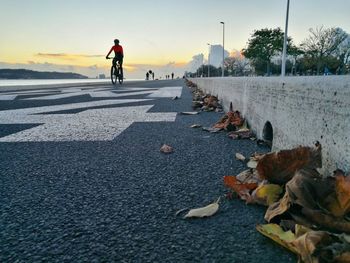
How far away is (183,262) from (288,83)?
1.57 m

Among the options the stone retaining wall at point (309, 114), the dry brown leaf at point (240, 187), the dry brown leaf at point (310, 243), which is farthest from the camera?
the dry brown leaf at point (240, 187)

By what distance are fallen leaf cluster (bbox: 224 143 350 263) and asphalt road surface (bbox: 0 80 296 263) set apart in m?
0.07

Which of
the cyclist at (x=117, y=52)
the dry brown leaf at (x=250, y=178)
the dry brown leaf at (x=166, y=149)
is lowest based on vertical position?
the dry brown leaf at (x=166, y=149)

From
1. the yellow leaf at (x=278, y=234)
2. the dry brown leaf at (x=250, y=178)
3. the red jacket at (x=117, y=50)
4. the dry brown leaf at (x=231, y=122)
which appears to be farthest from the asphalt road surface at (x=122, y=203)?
the red jacket at (x=117, y=50)

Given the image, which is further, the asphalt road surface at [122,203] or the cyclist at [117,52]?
the cyclist at [117,52]

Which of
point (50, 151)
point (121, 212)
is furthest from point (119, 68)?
point (121, 212)

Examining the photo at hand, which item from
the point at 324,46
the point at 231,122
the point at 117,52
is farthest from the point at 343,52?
the point at 231,122

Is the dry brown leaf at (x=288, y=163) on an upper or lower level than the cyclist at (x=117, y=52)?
lower

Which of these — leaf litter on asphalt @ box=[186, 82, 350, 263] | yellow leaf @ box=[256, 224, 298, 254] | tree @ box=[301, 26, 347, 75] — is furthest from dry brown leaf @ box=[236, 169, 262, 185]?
tree @ box=[301, 26, 347, 75]

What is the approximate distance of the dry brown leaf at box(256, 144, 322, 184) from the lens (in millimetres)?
1691

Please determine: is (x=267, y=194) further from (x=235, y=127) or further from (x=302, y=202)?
(x=235, y=127)

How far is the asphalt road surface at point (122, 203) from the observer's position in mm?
1315

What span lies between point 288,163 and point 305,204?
0.39 m

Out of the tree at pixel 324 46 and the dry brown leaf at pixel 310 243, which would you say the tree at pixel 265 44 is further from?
the dry brown leaf at pixel 310 243
